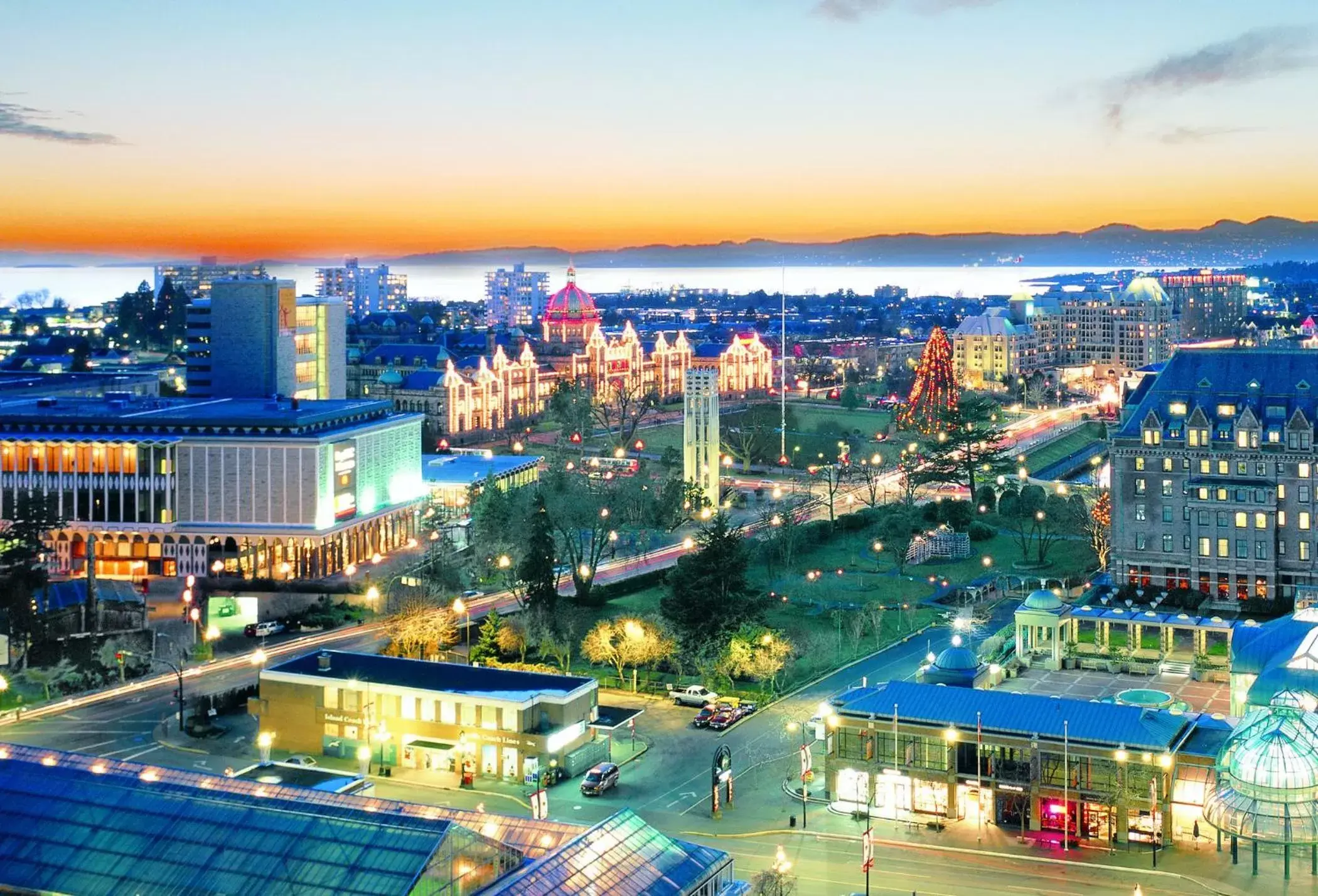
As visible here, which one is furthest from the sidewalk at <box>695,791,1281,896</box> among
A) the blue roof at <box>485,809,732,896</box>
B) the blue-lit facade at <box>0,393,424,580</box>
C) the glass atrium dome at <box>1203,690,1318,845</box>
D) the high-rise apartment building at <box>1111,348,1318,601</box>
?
the blue-lit facade at <box>0,393,424,580</box>

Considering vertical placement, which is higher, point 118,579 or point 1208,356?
point 1208,356

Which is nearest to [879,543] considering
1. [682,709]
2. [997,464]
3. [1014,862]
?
[997,464]

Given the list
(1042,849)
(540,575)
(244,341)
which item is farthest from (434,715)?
(244,341)

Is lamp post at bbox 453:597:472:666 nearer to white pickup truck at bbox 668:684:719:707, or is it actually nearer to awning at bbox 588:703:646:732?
white pickup truck at bbox 668:684:719:707

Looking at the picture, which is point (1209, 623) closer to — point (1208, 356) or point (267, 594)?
point (1208, 356)

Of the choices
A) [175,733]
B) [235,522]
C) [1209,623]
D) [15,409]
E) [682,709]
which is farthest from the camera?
[15,409]

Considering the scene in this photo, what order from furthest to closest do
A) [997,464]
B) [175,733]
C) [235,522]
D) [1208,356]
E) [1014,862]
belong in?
[997,464], [235,522], [1208,356], [175,733], [1014,862]

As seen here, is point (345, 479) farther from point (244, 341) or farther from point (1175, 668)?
point (1175, 668)

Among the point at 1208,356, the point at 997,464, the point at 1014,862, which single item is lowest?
the point at 1014,862
